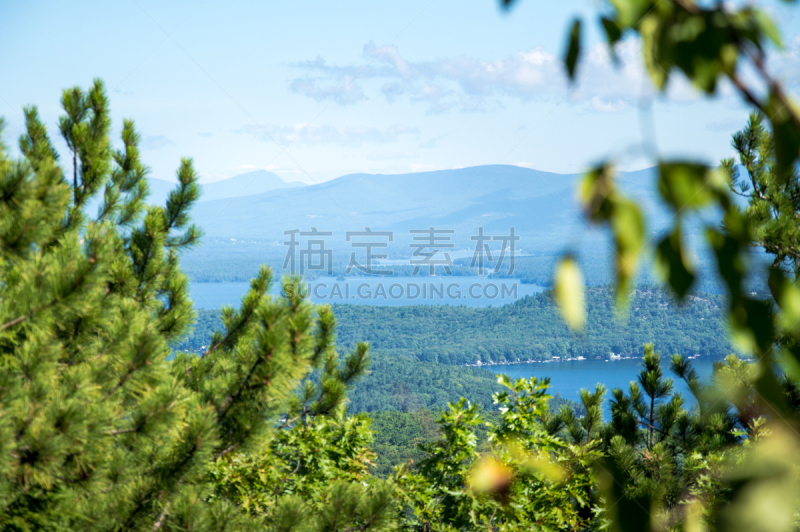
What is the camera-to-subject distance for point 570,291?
351 mm

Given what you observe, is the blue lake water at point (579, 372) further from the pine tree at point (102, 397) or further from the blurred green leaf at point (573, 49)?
the blurred green leaf at point (573, 49)

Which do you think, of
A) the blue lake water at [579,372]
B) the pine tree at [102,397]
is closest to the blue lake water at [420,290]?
the blue lake water at [579,372]

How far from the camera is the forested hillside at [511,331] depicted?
4903cm

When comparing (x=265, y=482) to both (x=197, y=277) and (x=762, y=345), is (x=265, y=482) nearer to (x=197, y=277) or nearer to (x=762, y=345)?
(x=762, y=345)

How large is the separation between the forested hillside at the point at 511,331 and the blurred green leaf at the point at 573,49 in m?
46.7

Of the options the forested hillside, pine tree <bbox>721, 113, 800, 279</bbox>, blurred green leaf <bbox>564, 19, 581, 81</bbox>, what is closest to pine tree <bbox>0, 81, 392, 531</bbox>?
blurred green leaf <bbox>564, 19, 581, 81</bbox>

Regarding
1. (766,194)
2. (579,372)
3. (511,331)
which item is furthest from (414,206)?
(766,194)

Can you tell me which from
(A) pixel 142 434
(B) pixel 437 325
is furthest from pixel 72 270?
(B) pixel 437 325

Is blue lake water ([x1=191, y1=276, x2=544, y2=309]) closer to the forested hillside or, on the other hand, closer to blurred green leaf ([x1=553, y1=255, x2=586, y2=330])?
the forested hillside

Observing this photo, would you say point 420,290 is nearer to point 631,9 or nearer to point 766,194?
point 766,194

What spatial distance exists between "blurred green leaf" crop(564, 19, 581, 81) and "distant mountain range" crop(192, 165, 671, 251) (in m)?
87.9

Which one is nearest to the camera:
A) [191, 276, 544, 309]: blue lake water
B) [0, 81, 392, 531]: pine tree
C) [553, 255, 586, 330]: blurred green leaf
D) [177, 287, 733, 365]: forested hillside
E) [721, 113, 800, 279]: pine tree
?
[553, 255, 586, 330]: blurred green leaf

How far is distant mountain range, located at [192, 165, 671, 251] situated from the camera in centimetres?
10650

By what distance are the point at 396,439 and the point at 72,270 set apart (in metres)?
15.3
